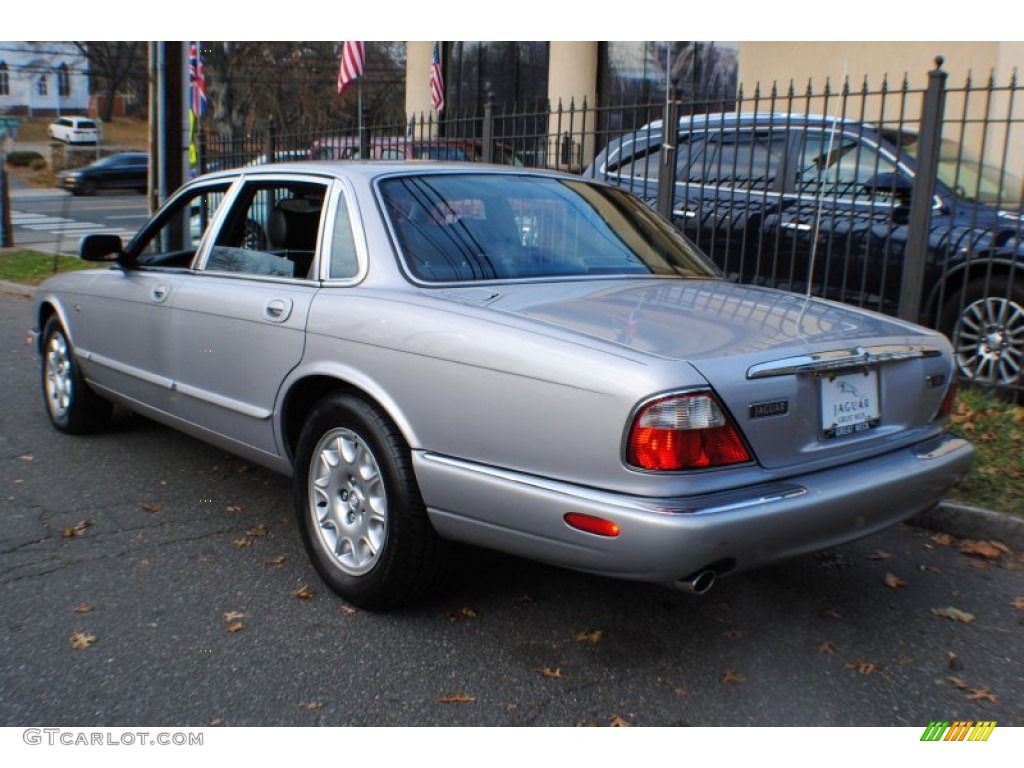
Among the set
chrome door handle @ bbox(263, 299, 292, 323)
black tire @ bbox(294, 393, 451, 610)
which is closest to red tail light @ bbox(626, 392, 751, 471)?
black tire @ bbox(294, 393, 451, 610)

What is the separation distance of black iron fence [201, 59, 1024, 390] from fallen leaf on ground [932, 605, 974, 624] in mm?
2264

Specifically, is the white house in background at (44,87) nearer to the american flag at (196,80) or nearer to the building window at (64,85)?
the building window at (64,85)

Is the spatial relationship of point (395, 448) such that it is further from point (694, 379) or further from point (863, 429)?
point (863, 429)

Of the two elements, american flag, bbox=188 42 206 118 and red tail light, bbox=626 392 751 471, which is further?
american flag, bbox=188 42 206 118

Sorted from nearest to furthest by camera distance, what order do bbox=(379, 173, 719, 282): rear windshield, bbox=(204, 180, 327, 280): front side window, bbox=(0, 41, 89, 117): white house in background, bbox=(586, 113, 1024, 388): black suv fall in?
bbox=(379, 173, 719, 282): rear windshield
bbox=(204, 180, 327, 280): front side window
bbox=(586, 113, 1024, 388): black suv
bbox=(0, 41, 89, 117): white house in background

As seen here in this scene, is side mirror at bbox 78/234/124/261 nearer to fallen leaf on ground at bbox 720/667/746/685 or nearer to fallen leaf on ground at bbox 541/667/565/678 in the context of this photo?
fallen leaf on ground at bbox 541/667/565/678

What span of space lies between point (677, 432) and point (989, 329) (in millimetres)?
4415

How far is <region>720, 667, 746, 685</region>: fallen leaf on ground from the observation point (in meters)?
3.28

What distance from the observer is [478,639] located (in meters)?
3.54

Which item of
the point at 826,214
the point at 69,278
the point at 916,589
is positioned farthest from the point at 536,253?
the point at 826,214

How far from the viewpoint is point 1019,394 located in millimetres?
6352

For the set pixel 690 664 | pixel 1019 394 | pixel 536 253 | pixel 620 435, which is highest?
pixel 536 253

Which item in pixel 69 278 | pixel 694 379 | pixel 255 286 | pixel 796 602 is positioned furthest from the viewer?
pixel 69 278

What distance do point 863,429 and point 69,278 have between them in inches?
184
